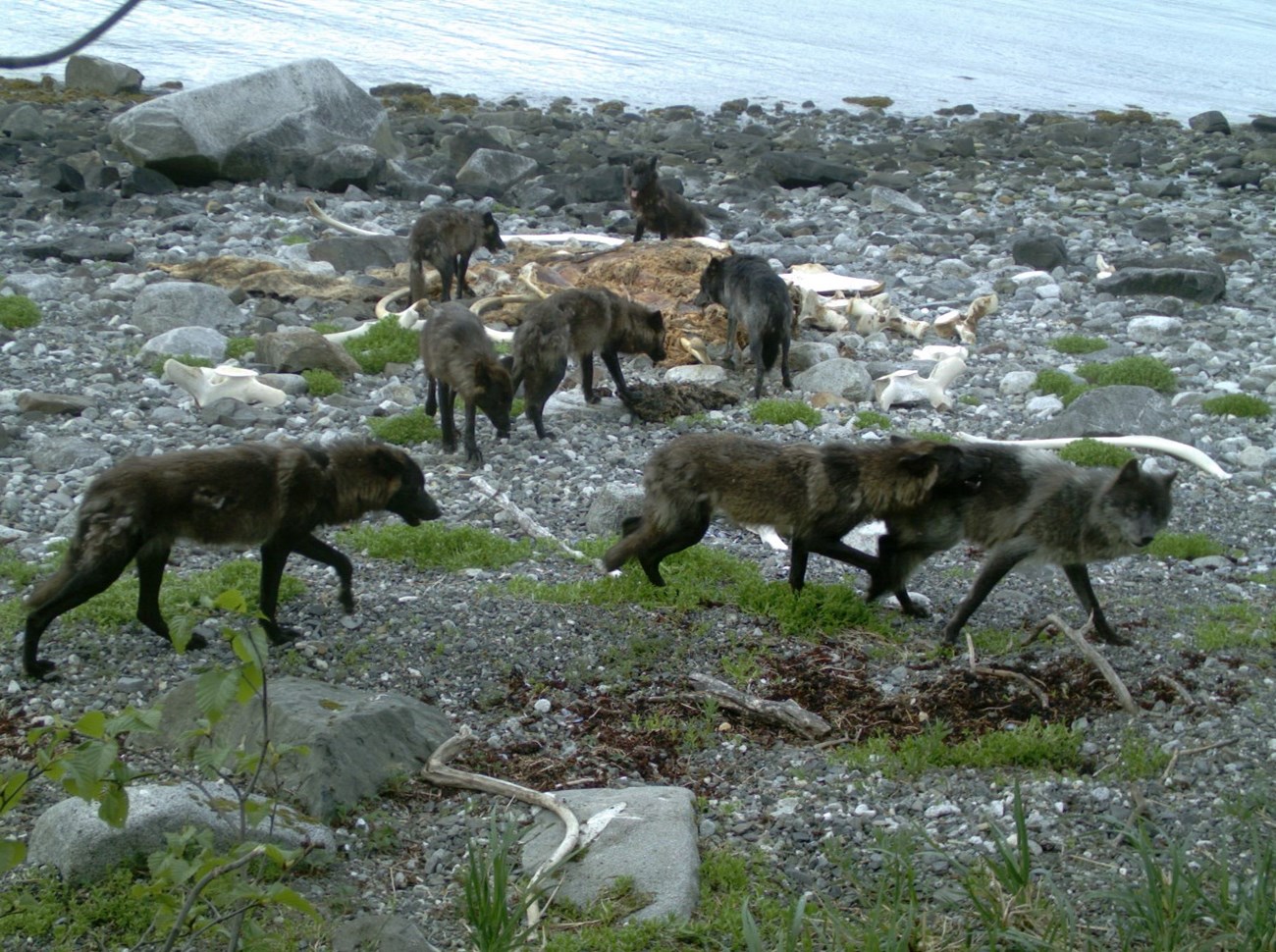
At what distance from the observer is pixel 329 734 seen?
18.4 feet

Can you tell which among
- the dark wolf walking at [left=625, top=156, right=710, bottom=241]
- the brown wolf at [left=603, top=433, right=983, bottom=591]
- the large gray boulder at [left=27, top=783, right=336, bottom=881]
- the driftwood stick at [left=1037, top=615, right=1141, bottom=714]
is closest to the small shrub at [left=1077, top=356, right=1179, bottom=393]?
the brown wolf at [left=603, top=433, right=983, bottom=591]

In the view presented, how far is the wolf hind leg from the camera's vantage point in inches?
295

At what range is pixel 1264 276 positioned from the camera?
17922 millimetres

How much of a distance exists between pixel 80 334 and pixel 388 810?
9012mm

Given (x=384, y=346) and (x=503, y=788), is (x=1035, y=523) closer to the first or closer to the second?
(x=503, y=788)

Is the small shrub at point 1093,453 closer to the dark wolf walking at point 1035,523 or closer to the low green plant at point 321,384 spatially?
the dark wolf walking at point 1035,523

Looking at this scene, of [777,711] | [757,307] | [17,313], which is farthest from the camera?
[17,313]

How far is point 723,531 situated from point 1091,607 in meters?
2.73

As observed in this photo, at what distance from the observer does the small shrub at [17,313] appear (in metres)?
13.1

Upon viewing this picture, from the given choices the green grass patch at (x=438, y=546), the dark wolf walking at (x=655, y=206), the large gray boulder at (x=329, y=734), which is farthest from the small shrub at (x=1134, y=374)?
the large gray boulder at (x=329, y=734)

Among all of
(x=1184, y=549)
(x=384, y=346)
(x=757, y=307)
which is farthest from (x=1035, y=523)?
(x=384, y=346)

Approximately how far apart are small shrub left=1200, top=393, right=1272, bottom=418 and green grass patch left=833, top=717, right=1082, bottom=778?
22.9 feet

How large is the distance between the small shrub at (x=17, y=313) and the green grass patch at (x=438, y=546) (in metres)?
5.94

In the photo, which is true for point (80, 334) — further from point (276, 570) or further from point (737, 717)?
point (737, 717)
